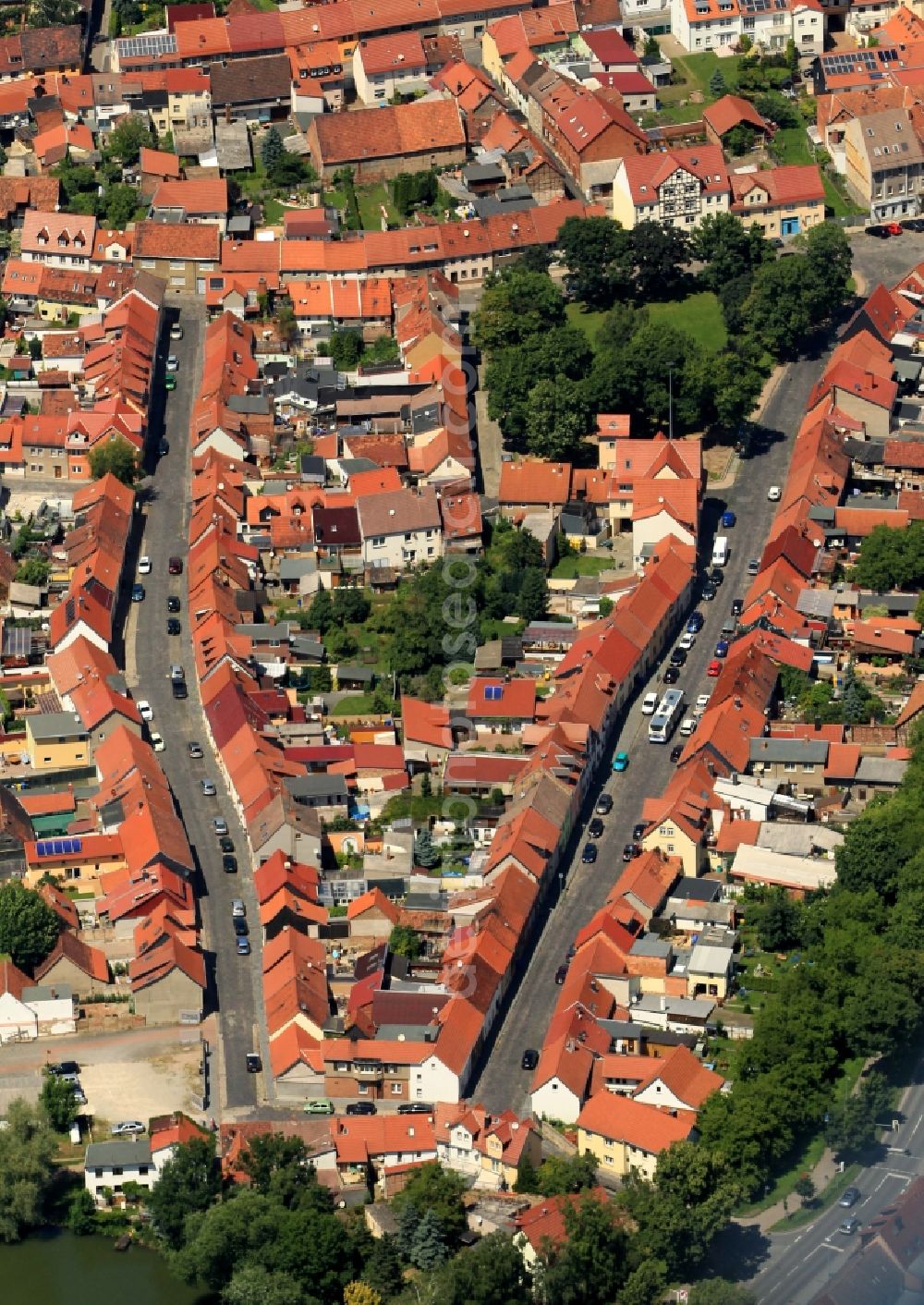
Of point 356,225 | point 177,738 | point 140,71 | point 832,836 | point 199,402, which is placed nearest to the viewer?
point 832,836

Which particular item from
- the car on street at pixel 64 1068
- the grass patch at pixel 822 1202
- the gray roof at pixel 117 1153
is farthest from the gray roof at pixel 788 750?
the gray roof at pixel 117 1153

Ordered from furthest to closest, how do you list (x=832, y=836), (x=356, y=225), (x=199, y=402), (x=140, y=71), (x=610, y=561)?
(x=140, y=71)
(x=356, y=225)
(x=199, y=402)
(x=610, y=561)
(x=832, y=836)

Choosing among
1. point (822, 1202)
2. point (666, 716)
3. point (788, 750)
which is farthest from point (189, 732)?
point (822, 1202)

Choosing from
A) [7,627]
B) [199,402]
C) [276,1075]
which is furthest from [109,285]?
[276,1075]

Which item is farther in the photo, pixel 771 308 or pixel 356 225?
pixel 356 225

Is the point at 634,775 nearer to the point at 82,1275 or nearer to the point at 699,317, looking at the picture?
the point at 82,1275

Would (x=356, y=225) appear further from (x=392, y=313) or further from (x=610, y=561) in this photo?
(x=610, y=561)

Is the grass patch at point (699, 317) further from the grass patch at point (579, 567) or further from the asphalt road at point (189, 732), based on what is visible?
the asphalt road at point (189, 732)

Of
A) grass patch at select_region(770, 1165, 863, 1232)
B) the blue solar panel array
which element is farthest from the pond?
grass patch at select_region(770, 1165, 863, 1232)
